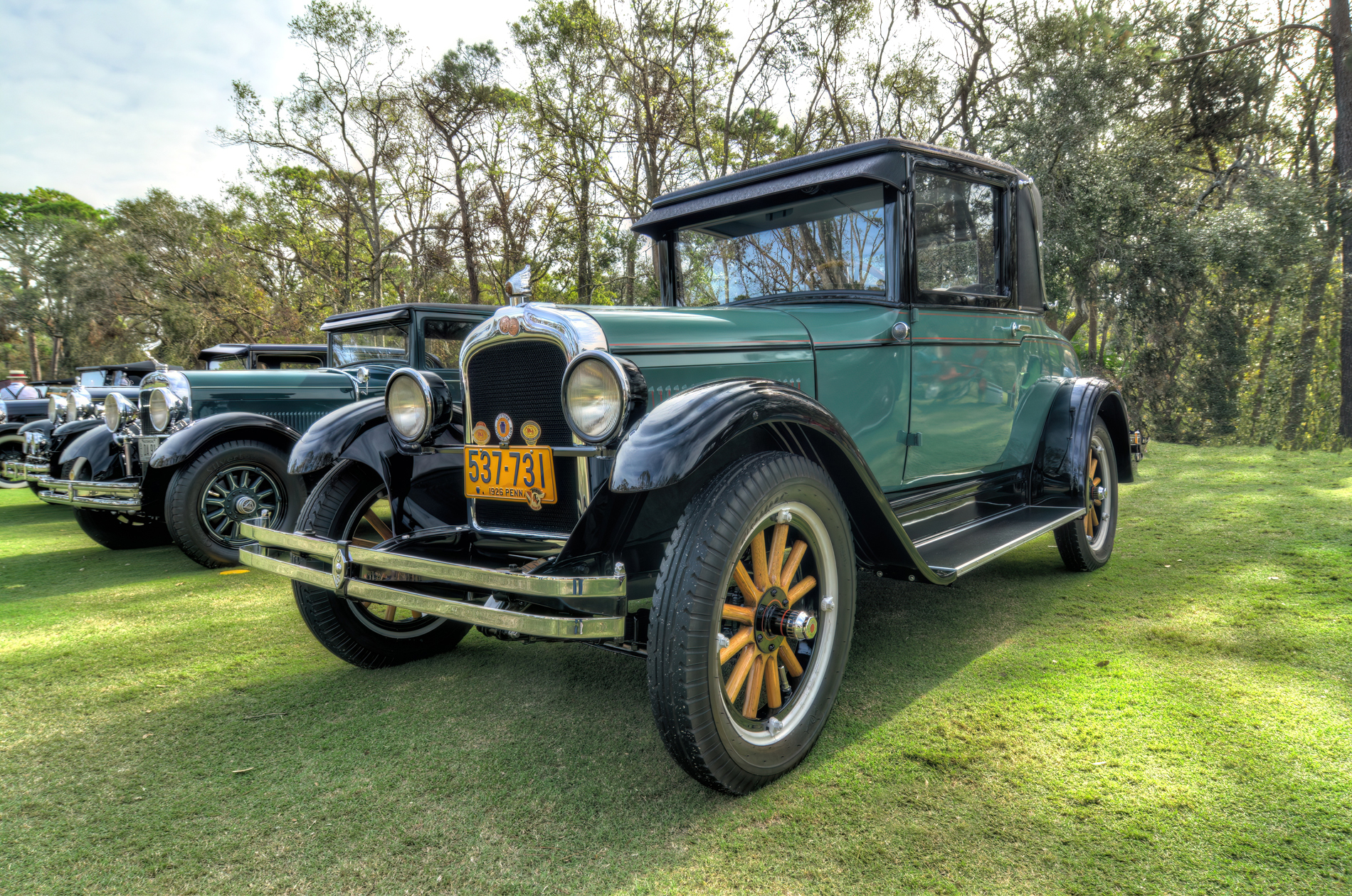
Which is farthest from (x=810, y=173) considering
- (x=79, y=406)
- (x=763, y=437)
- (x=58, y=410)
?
(x=58, y=410)

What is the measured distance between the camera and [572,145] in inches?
594

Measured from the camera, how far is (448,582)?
6.75 ft

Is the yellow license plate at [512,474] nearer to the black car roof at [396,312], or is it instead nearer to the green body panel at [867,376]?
the green body panel at [867,376]

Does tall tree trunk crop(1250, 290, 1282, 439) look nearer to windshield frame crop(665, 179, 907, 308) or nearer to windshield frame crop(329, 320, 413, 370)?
windshield frame crop(665, 179, 907, 308)

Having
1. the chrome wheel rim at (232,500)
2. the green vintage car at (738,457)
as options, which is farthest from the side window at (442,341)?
the green vintage car at (738,457)

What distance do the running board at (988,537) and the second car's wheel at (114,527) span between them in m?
5.52

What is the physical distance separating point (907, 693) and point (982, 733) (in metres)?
0.34

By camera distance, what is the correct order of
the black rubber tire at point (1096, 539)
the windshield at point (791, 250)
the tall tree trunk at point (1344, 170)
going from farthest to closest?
the tall tree trunk at point (1344, 170) < the black rubber tire at point (1096, 539) < the windshield at point (791, 250)

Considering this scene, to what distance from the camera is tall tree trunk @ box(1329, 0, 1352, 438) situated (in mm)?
10297

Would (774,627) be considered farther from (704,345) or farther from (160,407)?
(160,407)

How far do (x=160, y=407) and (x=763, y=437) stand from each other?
520 cm

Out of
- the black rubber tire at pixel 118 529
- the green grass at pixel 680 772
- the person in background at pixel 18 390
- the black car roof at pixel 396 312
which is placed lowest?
the green grass at pixel 680 772

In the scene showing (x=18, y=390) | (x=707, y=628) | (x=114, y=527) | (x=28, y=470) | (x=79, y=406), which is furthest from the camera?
(x=18, y=390)

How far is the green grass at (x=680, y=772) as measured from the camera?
5.46 ft
